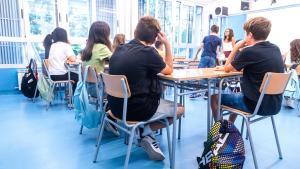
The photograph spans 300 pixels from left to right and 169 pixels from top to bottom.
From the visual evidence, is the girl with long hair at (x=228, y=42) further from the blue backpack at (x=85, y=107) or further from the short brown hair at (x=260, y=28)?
the blue backpack at (x=85, y=107)

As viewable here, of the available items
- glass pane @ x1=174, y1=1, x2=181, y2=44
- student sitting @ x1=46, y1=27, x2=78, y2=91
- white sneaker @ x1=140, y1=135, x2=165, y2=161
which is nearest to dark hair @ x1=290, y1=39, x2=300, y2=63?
white sneaker @ x1=140, y1=135, x2=165, y2=161

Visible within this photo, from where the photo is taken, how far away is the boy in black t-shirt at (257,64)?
159 cm

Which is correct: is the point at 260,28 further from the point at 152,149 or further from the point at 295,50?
the point at 295,50

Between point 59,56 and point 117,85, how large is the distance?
2216mm

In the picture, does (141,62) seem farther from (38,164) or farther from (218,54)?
(218,54)

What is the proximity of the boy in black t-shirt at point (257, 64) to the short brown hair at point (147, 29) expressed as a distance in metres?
0.63

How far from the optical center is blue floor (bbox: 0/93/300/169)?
5.67 feet

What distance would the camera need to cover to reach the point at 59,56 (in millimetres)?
3254

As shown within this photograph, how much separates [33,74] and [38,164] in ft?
7.88

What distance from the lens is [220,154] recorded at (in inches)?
57.9

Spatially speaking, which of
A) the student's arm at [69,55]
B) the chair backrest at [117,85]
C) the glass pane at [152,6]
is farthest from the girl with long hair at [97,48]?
the glass pane at [152,6]

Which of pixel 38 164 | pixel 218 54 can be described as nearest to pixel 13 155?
pixel 38 164

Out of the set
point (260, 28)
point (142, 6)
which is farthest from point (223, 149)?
point (142, 6)

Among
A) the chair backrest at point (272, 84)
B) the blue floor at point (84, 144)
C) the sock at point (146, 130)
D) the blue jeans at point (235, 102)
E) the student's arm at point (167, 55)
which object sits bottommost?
the blue floor at point (84, 144)
